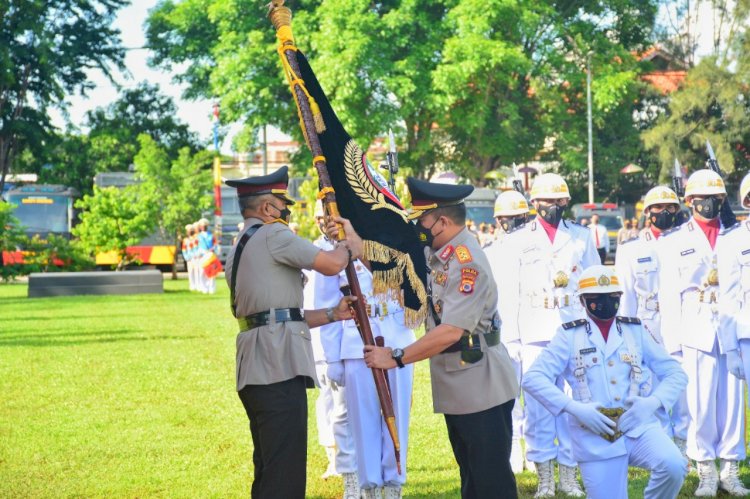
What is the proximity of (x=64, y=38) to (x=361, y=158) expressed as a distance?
4491cm

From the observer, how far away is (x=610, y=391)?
23.8ft

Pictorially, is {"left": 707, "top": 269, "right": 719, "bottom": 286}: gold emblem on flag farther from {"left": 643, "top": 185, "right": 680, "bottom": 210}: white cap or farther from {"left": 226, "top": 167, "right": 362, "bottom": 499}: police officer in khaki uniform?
{"left": 226, "top": 167, "right": 362, "bottom": 499}: police officer in khaki uniform

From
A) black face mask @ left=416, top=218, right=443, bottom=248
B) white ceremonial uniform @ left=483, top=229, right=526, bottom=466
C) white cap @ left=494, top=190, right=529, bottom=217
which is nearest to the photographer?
black face mask @ left=416, top=218, right=443, bottom=248

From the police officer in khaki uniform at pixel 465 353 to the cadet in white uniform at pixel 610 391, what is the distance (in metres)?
0.52

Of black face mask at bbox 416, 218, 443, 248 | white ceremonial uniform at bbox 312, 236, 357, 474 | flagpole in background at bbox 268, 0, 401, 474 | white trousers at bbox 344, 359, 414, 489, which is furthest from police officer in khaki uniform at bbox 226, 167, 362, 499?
white ceremonial uniform at bbox 312, 236, 357, 474

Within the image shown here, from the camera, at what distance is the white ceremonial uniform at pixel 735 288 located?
9102 millimetres

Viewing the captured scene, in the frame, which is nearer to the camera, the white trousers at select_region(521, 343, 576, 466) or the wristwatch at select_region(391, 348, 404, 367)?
the wristwatch at select_region(391, 348, 404, 367)

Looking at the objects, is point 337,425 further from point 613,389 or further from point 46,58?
point 46,58

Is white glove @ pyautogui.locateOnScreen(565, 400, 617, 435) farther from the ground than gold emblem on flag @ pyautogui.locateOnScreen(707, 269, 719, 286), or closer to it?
closer to it

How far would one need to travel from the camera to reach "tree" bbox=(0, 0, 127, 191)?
153 ft

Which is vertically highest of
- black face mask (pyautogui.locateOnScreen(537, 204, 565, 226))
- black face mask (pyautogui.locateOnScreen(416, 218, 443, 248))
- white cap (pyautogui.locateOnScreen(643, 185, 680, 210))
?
white cap (pyautogui.locateOnScreen(643, 185, 680, 210))

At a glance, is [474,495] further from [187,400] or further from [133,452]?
[187,400]


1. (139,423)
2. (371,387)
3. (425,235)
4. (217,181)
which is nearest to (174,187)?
(217,181)

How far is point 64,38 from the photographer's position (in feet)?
164
